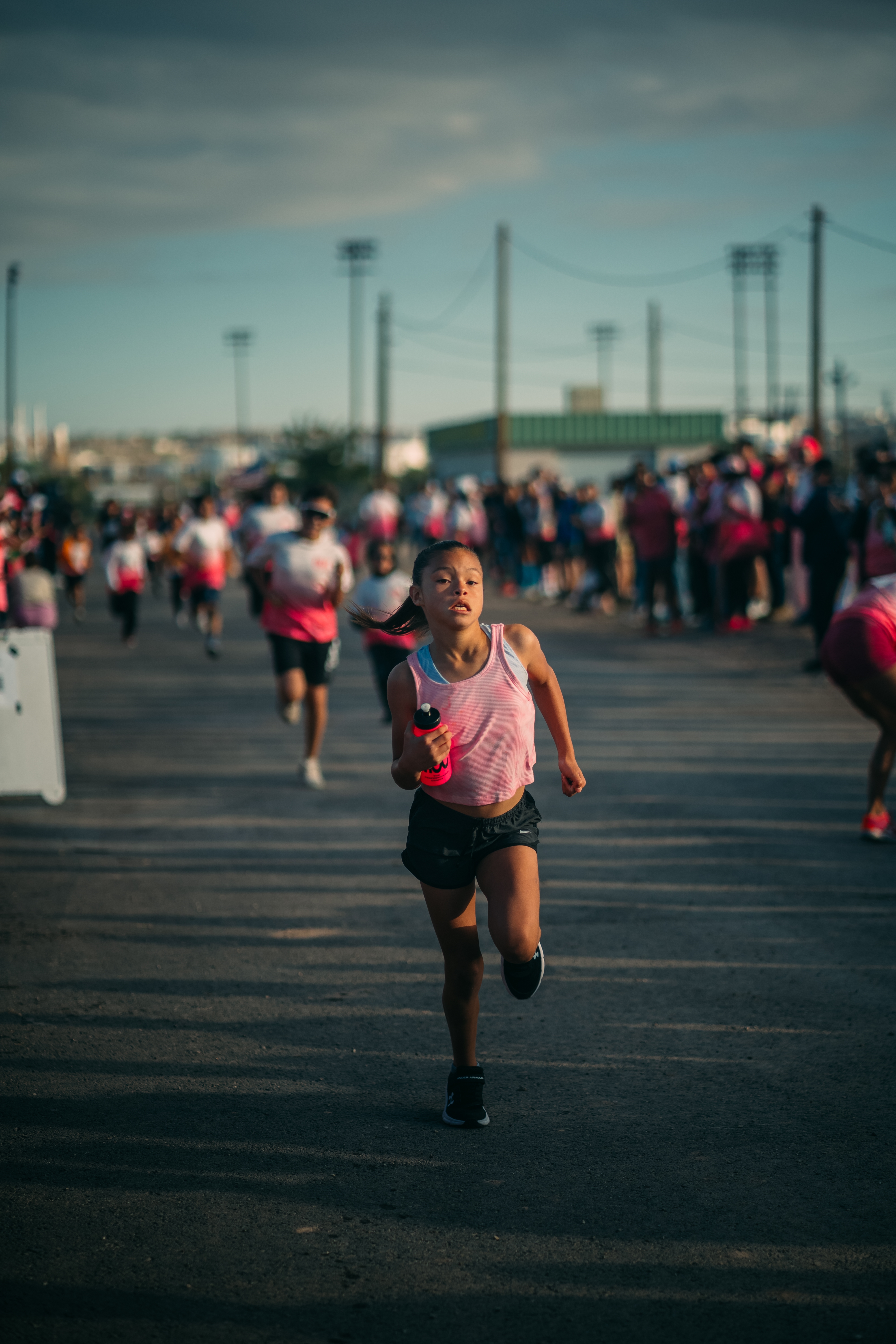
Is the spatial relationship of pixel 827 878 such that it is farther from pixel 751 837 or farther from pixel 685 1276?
pixel 685 1276

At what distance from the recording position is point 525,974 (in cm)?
380

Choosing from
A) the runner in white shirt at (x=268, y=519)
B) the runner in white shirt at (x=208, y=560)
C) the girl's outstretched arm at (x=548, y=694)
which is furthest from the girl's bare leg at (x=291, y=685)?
the runner in white shirt at (x=208, y=560)

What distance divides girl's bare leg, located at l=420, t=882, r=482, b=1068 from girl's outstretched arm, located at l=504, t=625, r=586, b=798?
449mm

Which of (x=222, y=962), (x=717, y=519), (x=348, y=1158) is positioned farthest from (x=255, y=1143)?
(x=717, y=519)

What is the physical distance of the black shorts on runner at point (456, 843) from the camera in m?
3.80

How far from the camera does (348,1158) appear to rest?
3613mm

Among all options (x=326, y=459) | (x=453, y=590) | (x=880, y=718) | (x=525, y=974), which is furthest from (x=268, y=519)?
(x=326, y=459)

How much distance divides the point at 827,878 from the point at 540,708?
3.02 meters

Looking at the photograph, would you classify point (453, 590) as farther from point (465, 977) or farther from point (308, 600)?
point (308, 600)

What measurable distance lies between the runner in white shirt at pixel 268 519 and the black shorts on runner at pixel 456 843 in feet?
26.3

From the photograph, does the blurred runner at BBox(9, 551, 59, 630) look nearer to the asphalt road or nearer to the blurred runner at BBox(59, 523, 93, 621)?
the asphalt road

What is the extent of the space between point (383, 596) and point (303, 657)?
731 mm

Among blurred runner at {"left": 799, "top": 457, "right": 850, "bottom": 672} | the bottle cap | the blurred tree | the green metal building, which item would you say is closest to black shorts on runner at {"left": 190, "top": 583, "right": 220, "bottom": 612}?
blurred runner at {"left": 799, "top": 457, "right": 850, "bottom": 672}

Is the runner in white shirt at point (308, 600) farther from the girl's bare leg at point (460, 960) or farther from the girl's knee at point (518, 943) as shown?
the girl's knee at point (518, 943)
